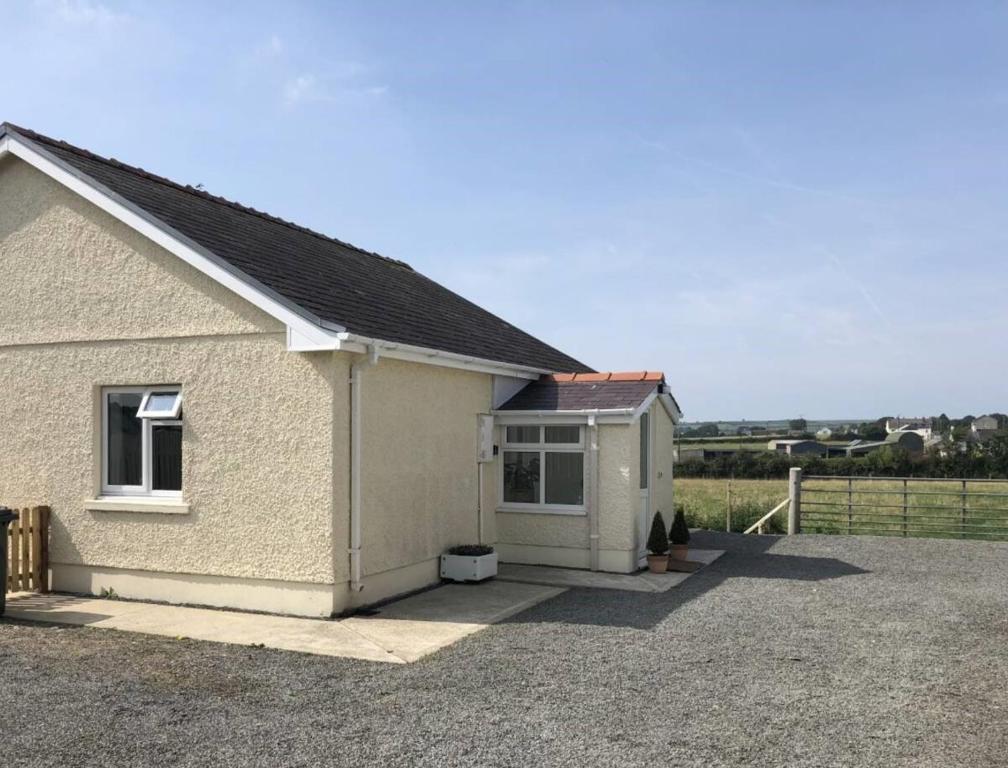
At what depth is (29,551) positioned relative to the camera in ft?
36.4

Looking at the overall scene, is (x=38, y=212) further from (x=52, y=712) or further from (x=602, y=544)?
(x=602, y=544)

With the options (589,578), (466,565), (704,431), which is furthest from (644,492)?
(704,431)

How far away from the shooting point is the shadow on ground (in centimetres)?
984

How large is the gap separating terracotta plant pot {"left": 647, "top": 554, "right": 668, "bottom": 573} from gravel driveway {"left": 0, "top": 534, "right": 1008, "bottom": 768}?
8.10 feet

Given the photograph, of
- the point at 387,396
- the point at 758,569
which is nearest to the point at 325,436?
the point at 387,396

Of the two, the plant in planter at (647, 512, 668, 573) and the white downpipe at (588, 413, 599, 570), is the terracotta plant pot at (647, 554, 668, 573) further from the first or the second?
the white downpipe at (588, 413, 599, 570)

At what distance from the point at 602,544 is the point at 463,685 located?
630 cm

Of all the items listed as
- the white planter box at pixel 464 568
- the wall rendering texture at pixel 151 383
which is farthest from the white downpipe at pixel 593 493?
the wall rendering texture at pixel 151 383

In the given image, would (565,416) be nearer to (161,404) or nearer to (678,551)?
(678,551)

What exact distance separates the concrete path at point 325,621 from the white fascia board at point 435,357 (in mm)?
3030

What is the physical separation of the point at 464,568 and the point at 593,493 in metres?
2.44

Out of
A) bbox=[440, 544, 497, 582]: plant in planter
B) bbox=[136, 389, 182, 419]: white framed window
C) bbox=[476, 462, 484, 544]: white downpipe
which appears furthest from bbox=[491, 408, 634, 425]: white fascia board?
bbox=[136, 389, 182, 419]: white framed window

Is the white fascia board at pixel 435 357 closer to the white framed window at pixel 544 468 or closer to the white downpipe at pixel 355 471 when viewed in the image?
the white downpipe at pixel 355 471

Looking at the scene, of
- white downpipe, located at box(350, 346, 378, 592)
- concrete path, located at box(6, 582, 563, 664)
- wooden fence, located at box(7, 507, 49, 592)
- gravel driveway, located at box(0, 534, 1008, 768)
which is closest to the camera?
gravel driveway, located at box(0, 534, 1008, 768)
